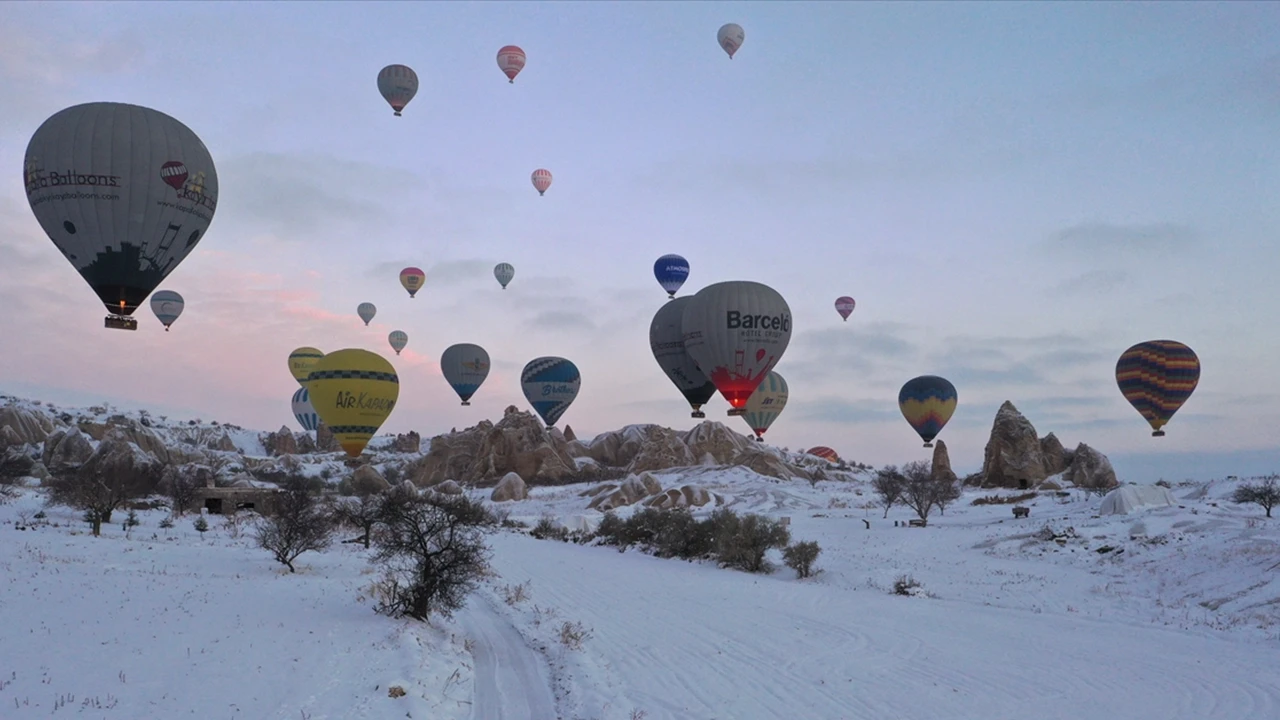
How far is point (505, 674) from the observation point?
15016 millimetres

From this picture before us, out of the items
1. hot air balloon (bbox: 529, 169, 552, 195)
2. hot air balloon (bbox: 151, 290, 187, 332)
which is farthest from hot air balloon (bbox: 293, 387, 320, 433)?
hot air balloon (bbox: 529, 169, 552, 195)

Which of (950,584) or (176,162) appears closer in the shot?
(950,584)

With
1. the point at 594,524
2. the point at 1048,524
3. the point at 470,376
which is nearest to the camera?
the point at 1048,524

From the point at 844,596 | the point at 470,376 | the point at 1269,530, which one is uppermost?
the point at 470,376

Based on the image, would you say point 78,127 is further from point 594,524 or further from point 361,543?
point 594,524

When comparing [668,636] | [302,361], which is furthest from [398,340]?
[668,636]

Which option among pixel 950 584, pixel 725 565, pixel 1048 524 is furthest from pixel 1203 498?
pixel 725 565

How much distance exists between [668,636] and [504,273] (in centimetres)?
6809

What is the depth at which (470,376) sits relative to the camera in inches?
3297

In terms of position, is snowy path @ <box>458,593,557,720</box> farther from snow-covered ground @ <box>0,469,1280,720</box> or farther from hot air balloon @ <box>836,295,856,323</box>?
hot air balloon @ <box>836,295,856,323</box>

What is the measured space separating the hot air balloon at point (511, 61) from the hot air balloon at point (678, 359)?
975 inches

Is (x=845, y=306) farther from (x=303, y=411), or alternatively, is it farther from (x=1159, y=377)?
(x=303, y=411)

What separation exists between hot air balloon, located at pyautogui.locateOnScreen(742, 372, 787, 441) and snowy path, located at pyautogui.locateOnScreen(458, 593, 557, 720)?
54232 millimetres

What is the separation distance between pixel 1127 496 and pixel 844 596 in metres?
23.4
